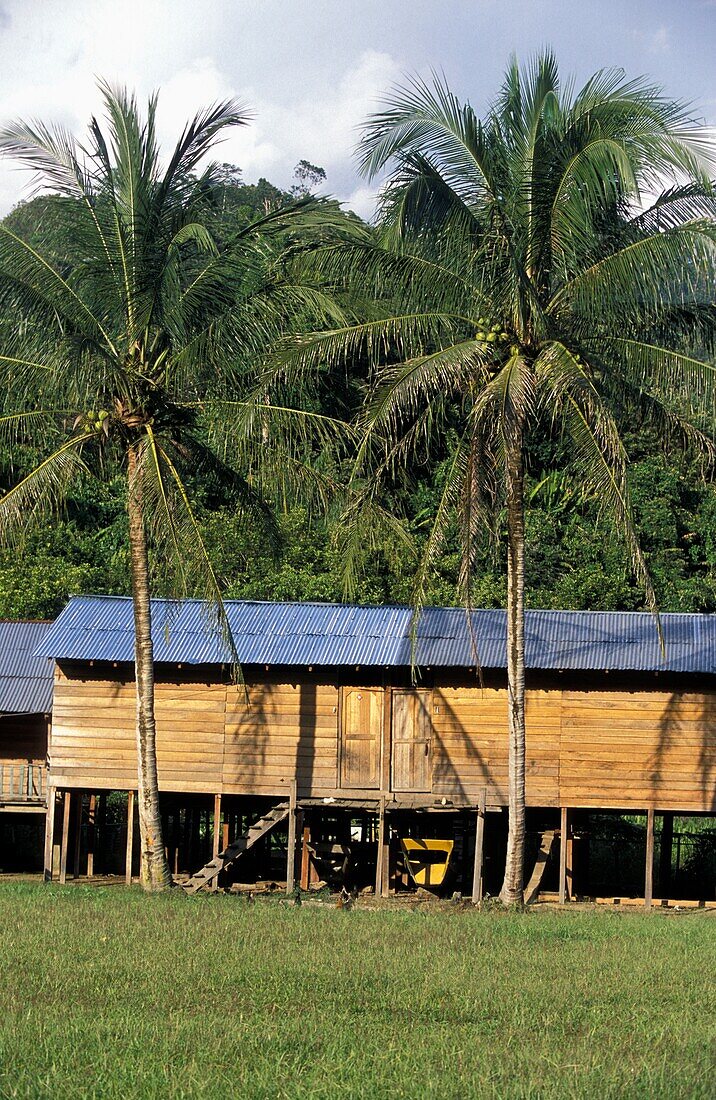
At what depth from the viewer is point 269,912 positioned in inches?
773

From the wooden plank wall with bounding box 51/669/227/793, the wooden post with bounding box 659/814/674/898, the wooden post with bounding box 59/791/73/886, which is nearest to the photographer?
the wooden post with bounding box 59/791/73/886

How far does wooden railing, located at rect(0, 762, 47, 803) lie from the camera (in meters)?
27.7

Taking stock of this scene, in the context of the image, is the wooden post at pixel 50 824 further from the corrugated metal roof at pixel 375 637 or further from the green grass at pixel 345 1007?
the green grass at pixel 345 1007

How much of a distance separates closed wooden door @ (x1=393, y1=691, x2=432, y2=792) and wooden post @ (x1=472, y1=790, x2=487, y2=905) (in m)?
1.07

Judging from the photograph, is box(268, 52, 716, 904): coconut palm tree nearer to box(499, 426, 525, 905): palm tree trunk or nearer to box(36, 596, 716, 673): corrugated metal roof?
box(499, 426, 525, 905): palm tree trunk

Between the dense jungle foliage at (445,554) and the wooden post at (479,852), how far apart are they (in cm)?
1276

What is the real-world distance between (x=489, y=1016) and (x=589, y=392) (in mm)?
9950

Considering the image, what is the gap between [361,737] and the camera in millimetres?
25844

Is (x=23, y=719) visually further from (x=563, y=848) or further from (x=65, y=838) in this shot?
(x=563, y=848)

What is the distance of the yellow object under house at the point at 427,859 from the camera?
27703 millimetres

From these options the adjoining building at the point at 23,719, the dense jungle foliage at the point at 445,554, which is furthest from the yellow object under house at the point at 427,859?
the dense jungle foliage at the point at 445,554

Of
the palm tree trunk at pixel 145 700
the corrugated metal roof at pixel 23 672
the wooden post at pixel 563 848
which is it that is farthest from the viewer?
the corrugated metal roof at pixel 23 672

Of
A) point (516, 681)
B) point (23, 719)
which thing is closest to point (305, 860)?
point (23, 719)

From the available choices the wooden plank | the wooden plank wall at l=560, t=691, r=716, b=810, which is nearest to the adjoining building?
the wooden plank
